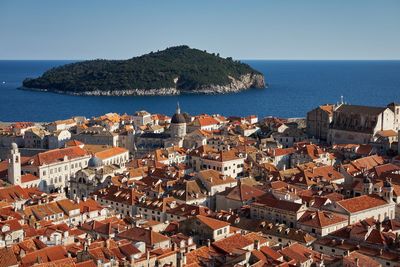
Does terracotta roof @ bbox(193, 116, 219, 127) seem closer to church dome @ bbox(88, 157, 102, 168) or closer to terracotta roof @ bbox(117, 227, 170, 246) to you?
church dome @ bbox(88, 157, 102, 168)

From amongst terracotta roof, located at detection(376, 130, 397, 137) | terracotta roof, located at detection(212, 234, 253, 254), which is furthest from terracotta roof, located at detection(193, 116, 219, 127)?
terracotta roof, located at detection(212, 234, 253, 254)

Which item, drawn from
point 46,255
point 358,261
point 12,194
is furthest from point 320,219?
point 12,194

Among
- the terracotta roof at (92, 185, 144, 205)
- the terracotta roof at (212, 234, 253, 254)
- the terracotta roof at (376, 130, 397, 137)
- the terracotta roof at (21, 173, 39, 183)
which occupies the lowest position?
the terracotta roof at (21, 173, 39, 183)

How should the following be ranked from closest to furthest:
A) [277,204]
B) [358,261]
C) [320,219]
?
[358,261]
[320,219]
[277,204]

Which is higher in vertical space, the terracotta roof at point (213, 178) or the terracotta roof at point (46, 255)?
the terracotta roof at point (46, 255)

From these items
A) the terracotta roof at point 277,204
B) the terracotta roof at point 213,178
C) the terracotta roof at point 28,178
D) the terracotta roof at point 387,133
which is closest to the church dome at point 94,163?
the terracotta roof at point 28,178

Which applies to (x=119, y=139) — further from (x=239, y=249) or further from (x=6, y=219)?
(x=239, y=249)

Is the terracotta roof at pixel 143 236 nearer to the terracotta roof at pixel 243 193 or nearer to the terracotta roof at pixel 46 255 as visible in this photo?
the terracotta roof at pixel 46 255

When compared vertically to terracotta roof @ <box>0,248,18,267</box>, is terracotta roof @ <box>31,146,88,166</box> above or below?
below

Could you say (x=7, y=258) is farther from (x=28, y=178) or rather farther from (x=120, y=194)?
(x=28, y=178)

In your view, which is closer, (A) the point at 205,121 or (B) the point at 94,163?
(B) the point at 94,163

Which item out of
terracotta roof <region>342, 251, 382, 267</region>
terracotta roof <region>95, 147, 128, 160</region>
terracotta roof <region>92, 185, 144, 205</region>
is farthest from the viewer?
terracotta roof <region>95, 147, 128, 160</region>
